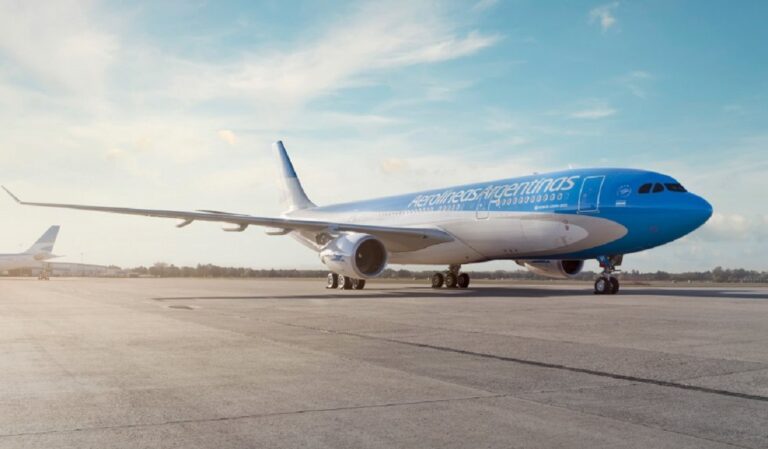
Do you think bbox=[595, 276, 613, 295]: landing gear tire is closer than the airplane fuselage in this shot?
No

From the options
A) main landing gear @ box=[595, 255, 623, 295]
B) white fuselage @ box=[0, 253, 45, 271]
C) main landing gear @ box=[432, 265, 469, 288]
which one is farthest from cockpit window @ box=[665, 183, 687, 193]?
Answer: white fuselage @ box=[0, 253, 45, 271]

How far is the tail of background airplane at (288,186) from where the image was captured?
1439 inches

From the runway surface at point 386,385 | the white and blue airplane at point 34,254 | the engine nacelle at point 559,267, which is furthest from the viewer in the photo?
the white and blue airplane at point 34,254

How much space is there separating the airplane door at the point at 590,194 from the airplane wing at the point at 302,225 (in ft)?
18.7

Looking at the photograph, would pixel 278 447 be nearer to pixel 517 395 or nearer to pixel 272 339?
pixel 517 395

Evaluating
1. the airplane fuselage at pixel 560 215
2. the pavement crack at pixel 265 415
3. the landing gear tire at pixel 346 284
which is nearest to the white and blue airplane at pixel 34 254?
the landing gear tire at pixel 346 284

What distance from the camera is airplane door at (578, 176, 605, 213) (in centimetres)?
1955

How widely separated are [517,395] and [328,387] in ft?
4.92

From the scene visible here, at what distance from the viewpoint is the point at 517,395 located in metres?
5.10

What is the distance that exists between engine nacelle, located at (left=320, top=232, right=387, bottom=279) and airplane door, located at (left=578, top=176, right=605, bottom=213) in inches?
259

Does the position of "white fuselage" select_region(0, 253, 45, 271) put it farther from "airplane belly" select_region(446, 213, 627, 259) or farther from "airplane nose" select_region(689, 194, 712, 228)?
"airplane nose" select_region(689, 194, 712, 228)

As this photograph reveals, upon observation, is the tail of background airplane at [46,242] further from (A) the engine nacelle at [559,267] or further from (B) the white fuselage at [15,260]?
(A) the engine nacelle at [559,267]

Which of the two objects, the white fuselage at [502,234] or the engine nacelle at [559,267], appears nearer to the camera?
the white fuselage at [502,234]

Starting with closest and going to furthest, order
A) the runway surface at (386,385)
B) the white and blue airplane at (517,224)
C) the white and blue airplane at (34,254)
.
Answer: the runway surface at (386,385) < the white and blue airplane at (517,224) < the white and blue airplane at (34,254)
